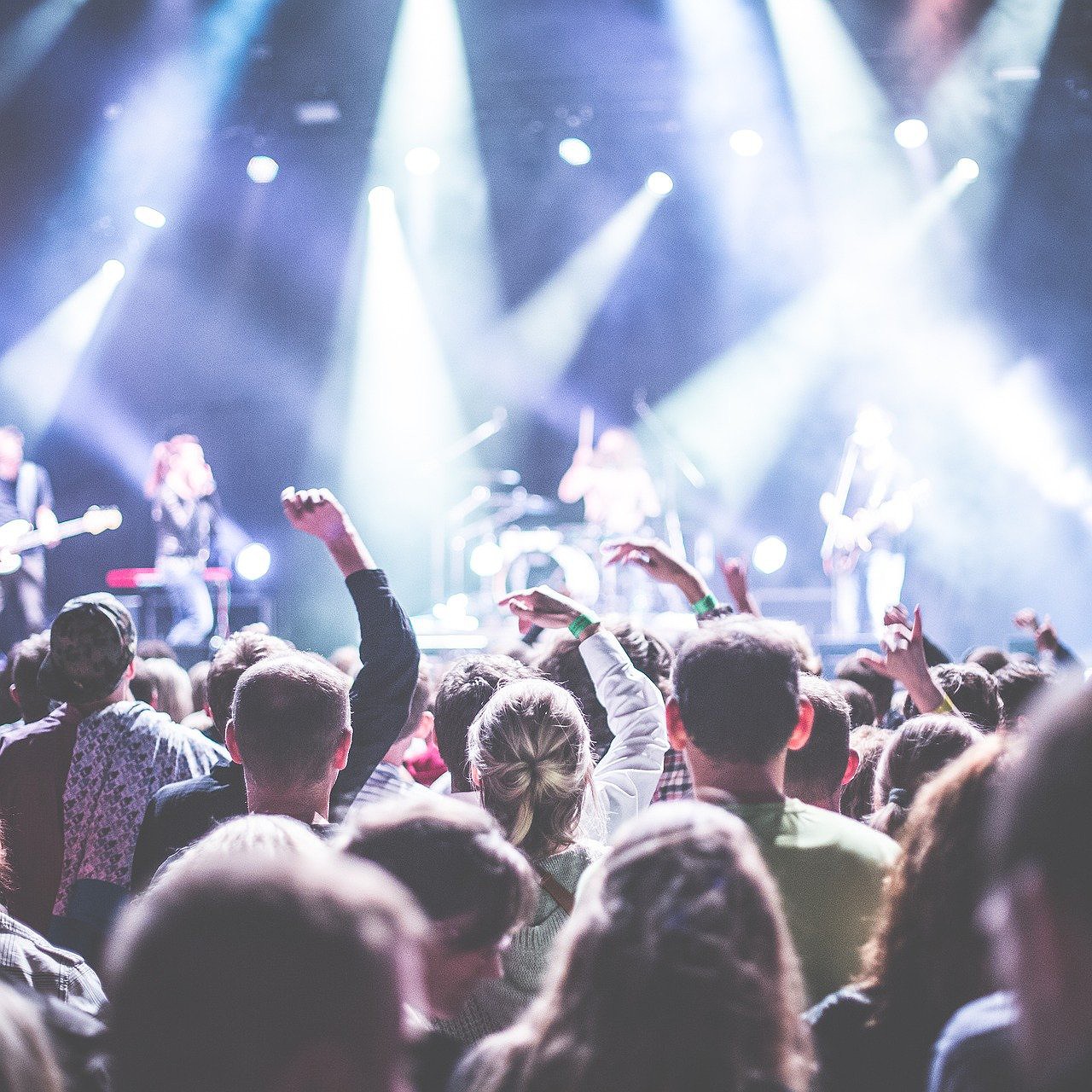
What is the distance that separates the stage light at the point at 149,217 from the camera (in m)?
9.84

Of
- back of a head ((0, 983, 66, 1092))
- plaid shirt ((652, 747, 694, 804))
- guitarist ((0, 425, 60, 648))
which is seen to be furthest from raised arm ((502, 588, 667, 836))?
guitarist ((0, 425, 60, 648))

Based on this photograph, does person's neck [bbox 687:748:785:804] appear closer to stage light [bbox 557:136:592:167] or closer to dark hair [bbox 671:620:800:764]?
dark hair [bbox 671:620:800:764]

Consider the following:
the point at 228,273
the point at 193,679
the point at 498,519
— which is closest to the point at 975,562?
the point at 498,519

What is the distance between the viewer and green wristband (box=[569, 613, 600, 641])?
8.82ft

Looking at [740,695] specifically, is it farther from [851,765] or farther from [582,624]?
[582,624]

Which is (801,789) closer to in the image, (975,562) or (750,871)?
(750,871)

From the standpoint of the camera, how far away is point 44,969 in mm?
1584

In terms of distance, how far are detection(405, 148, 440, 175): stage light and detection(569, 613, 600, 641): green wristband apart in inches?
317

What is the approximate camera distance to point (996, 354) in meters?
10.8

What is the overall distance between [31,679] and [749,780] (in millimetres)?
2278

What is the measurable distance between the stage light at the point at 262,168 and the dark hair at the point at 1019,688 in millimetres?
8429

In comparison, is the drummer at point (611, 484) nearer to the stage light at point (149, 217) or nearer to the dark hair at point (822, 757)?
the stage light at point (149, 217)

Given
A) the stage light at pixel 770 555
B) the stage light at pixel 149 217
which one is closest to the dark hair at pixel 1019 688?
the stage light at pixel 770 555

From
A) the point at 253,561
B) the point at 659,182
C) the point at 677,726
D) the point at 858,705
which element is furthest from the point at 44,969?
the point at 659,182
